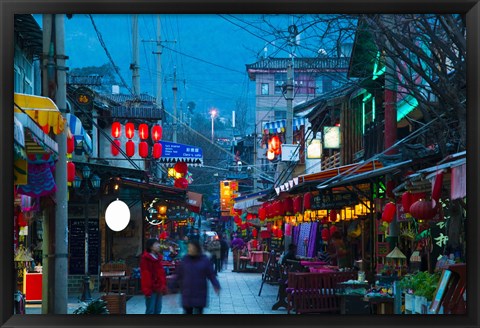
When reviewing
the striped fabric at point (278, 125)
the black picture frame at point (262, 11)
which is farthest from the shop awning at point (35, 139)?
the striped fabric at point (278, 125)

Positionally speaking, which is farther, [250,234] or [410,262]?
[250,234]

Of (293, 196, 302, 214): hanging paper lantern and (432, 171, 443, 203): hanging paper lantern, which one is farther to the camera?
(293, 196, 302, 214): hanging paper lantern

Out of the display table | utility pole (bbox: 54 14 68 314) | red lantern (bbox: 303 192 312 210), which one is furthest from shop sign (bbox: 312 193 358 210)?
utility pole (bbox: 54 14 68 314)

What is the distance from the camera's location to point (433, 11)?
10289 mm

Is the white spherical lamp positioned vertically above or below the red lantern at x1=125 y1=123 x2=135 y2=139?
below

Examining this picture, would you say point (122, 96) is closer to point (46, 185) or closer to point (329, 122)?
point (329, 122)

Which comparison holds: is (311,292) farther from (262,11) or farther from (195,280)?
(262,11)

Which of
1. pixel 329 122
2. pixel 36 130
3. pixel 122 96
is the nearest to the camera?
pixel 36 130

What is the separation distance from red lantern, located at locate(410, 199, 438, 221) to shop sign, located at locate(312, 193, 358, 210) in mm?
9666

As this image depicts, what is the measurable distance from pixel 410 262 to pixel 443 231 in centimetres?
233

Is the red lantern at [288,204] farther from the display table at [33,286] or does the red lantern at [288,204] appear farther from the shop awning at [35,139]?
the shop awning at [35,139]

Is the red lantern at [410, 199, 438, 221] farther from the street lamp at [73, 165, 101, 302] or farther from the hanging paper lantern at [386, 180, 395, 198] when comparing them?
the street lamp at [73, 165, 101, 302]

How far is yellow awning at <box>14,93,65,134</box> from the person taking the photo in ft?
45.5

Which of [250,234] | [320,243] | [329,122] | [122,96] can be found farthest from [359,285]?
[250,234]
